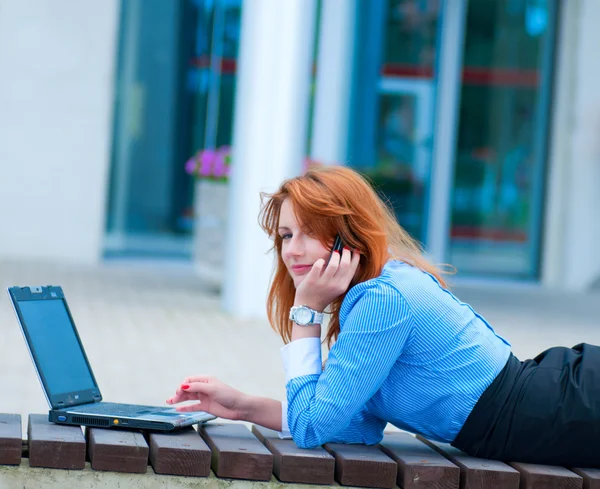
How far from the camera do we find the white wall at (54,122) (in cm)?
1295

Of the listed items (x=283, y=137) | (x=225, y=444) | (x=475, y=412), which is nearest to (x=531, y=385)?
(x=475, y=412)

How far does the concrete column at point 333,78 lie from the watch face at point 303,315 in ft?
35.2

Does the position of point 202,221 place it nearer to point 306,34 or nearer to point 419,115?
point 306,34

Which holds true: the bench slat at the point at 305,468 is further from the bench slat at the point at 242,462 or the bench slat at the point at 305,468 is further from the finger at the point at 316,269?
the finger at the point at 316,269

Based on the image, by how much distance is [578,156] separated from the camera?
13.9m

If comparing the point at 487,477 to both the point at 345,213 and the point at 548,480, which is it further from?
the point at 345,213

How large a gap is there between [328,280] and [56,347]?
83 centimetres

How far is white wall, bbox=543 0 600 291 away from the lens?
13.9 m

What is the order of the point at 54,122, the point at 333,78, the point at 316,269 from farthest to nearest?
the point at 333,78, the point at 54,122, the point at 316,269

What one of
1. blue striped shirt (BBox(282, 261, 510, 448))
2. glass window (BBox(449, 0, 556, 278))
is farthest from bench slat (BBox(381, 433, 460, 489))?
glass window (BBox(449, 0, 556, 278))

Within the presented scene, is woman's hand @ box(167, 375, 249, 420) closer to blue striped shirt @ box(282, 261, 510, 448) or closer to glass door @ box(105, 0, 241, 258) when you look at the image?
blue striped shirt @ box(282, 261, 510, 448)

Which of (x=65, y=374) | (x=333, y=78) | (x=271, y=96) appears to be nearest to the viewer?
(x=65, y=374)

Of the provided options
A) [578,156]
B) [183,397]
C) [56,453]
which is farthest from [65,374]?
[578,156]

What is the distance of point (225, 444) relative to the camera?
2.76 meters
